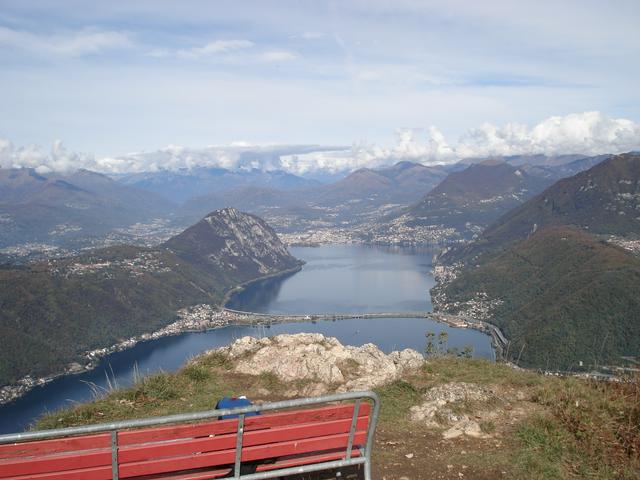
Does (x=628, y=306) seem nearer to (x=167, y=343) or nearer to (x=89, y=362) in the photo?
(x=167, y=343)

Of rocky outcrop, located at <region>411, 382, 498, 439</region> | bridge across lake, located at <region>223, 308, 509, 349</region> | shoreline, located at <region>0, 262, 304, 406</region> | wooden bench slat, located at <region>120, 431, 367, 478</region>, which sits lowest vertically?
shoreline, located at <region>0, 262, 304, 406</region>

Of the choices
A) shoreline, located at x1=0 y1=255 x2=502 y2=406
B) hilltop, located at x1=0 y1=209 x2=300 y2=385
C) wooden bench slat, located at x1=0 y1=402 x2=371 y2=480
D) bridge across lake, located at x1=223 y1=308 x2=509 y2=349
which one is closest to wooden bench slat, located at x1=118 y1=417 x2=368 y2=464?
wooden bench slat, located at x1=0 y1=402 x2=371 y2=480

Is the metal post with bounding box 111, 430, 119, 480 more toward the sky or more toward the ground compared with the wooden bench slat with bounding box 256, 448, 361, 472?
more toward the sky

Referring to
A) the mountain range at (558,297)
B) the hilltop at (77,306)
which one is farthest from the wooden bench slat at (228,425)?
the hilltop at (77,306)

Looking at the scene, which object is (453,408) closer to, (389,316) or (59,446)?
(59,446)

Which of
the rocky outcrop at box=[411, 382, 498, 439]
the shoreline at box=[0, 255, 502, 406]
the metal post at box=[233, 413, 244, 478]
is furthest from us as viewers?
the shoreline at box=[0, 255, 502, 406]

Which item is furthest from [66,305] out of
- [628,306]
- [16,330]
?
[628,306]

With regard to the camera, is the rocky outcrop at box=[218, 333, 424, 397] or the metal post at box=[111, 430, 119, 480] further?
the rocky outcrop at box=[218, 333, 424, 397]

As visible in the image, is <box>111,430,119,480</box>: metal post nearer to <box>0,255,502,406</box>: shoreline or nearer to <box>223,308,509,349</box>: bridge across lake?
<box>0,255,502,406</box>: shoreline
